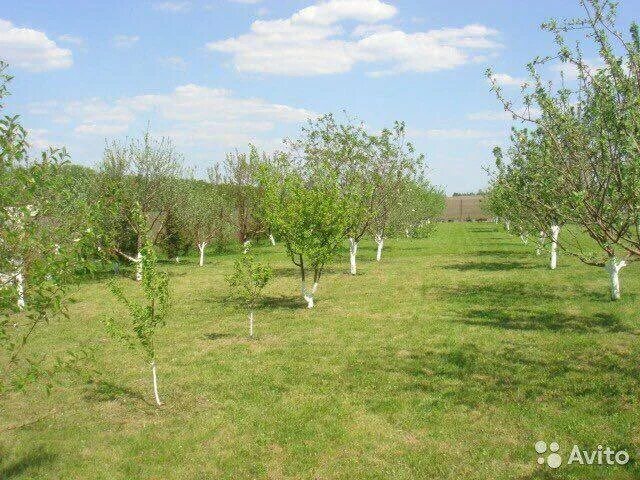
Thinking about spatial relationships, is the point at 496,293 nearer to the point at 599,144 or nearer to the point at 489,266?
the point at 489,266

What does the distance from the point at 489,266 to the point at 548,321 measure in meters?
15.4

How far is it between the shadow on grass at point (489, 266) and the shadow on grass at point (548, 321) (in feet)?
40.3

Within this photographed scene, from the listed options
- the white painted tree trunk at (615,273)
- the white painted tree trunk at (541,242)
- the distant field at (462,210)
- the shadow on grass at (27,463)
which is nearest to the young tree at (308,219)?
the white painted tree trunk at (541,242)

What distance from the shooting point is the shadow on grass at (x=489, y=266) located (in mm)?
31750

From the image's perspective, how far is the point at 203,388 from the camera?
13.1 meters

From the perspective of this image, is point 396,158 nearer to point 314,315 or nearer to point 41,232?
point 314,315

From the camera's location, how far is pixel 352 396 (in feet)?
40.1

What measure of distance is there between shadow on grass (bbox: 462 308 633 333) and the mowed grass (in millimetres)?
94

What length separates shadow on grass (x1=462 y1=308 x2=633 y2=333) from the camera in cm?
1694

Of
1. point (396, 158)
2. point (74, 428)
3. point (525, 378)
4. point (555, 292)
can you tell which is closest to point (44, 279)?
point (74, 428)

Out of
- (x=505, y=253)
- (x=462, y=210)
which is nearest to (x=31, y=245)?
(x=505, y=253)

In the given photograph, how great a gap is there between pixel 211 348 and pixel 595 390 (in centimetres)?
1154

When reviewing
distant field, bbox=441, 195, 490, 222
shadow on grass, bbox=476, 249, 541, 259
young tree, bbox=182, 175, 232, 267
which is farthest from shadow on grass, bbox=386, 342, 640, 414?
distant field, bbox=441, 195, 490, 222

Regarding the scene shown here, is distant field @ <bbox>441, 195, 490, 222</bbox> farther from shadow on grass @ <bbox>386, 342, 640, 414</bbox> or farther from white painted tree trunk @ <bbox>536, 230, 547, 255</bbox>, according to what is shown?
shadow on grass @ <bbox>386, 342, 640, 414</bbox>
